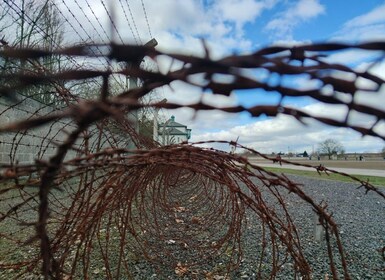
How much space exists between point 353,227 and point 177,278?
4.27 m

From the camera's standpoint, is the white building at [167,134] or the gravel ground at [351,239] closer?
the gravel ground at [351,239]

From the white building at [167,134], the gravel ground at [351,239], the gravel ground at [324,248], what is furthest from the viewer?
the white building at [167,134]

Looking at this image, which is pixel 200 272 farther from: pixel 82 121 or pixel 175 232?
pixel 82 121

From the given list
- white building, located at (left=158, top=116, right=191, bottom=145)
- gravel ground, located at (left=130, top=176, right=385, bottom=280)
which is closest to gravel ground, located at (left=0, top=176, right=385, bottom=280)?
gravel ground, located at (left=130, top=176, right=385, bottom=280)

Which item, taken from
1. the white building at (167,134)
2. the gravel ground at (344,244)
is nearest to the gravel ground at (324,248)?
the gravel ground at (344,244)

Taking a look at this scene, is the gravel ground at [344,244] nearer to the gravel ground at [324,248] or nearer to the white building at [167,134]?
the gravel ground at [324,248]

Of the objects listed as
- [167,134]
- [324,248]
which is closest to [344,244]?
[324,248]

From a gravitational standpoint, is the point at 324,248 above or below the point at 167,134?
below

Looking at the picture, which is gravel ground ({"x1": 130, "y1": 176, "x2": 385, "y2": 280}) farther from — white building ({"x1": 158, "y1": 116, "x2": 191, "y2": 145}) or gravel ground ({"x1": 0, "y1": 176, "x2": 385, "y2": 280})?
white building ({"x1": 158, "y1": 116, "x2": 191, "y2": 145})

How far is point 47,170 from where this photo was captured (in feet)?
2.68

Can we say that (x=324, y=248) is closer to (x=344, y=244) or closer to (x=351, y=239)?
(x=344, y=244)

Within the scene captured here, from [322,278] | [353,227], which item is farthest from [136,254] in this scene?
[353,227]

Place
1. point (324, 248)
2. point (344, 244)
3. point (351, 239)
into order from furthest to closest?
point (351, 239)
point (344, 244)
point (324, 248)

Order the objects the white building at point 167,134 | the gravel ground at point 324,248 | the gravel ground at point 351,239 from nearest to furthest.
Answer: the gravel ground at point 324,248 → the gravel ground at point 351,239 → the white building at point 167,134
